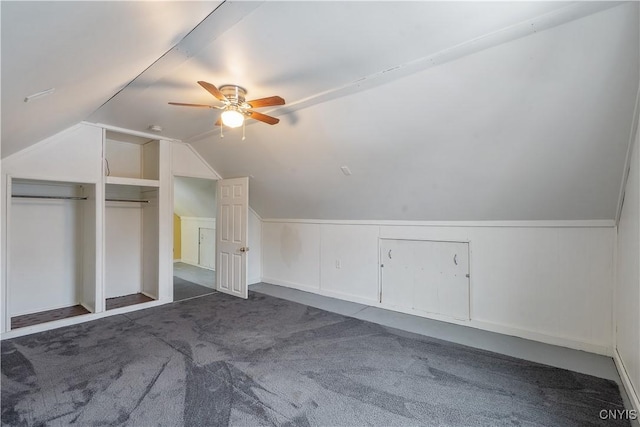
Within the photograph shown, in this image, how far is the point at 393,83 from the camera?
248cm

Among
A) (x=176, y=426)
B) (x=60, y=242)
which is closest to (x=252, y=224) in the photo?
(x=60, y=242)

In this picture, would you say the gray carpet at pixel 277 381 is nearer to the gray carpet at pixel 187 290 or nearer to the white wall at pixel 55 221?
the white wall at pixel 55 221

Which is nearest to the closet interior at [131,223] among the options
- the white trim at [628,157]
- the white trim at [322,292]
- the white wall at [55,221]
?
the white wall at [55,221]

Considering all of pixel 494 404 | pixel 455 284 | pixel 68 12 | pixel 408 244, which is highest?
pixel 68 12

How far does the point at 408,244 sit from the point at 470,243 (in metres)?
0.78

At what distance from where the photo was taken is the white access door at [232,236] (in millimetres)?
4746

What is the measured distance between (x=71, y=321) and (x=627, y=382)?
5.47 m

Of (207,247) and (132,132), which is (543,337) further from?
(207,247)

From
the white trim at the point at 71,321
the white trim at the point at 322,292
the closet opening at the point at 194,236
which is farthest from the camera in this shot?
the closet opening at the point at 194,236

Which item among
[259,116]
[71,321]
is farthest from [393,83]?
[71,321]

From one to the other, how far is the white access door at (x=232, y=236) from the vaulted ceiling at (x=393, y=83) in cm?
136

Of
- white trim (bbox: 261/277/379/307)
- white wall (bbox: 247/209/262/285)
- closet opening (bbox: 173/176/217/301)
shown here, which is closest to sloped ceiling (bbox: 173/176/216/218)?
closet opening (bbox: 173/176/217/301)

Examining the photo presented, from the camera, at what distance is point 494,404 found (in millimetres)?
2139

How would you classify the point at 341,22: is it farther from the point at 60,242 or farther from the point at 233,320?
the point at 60,242
